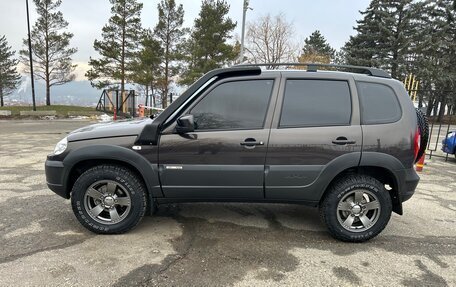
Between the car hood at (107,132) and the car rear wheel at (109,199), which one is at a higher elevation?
the car hood at (107,132)

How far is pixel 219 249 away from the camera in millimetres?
3545

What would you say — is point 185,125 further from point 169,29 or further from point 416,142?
point 169,29

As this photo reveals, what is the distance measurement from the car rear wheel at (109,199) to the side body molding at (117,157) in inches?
5.5

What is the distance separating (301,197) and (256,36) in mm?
36982

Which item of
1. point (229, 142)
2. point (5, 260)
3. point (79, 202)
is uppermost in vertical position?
point (229, 142)

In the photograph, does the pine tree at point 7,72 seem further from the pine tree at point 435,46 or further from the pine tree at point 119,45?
the pine tree at point 435,46

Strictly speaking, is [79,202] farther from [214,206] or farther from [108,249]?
[214,206]

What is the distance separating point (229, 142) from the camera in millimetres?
3611

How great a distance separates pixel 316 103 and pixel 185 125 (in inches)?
55.8

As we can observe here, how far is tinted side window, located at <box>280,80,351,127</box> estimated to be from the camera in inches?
144

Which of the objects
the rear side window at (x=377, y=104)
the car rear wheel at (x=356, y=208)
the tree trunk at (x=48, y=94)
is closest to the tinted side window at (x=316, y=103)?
the rear side window at (x=377, y=104)

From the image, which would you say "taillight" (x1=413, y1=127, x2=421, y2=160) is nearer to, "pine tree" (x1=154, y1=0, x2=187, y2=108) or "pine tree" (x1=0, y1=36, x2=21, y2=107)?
"pine tree" (x1=154, y1=0, x2=187, y2=108)

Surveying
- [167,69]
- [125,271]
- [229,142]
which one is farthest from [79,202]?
[167,69]

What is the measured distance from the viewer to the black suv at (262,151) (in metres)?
3.62
